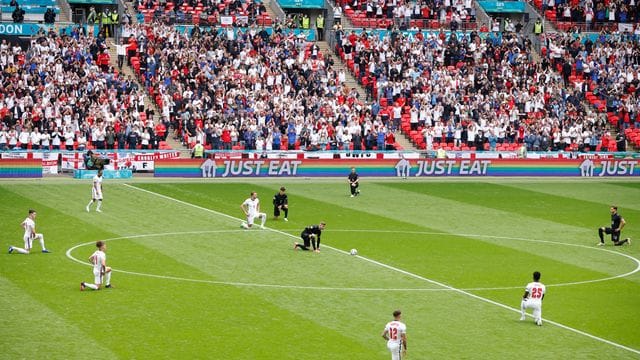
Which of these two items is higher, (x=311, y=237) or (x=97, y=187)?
(x=97, y=187)

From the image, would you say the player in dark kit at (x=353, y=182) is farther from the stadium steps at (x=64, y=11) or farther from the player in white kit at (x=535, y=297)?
the stadium steps at (x=64, y=11)

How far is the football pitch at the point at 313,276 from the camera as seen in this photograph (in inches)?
1091

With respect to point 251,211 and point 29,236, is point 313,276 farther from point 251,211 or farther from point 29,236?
point 29,236

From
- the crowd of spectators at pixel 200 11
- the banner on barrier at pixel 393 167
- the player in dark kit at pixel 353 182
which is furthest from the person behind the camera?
the crowd of spectators at pixel 200 11

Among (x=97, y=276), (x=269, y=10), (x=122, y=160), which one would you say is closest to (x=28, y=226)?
(x=97, y=276)

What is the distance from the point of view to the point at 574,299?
3319cm

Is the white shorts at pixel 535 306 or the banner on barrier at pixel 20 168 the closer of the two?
the white shorts at pixel 535 306

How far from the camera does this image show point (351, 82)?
74.7m

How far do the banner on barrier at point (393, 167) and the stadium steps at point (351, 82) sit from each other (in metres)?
4.68

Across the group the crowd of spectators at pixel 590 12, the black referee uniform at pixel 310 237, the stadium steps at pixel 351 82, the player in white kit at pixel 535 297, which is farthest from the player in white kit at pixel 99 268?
the crowd of spectators at pixel 590 12

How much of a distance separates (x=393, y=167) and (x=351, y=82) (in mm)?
12512

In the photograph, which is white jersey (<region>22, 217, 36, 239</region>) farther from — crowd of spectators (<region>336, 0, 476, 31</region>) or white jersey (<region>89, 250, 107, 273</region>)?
crowd of spectators (<region>336, 0, 476, 31</region>)

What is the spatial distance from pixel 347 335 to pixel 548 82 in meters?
50.6

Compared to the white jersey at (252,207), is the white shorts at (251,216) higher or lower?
lower
